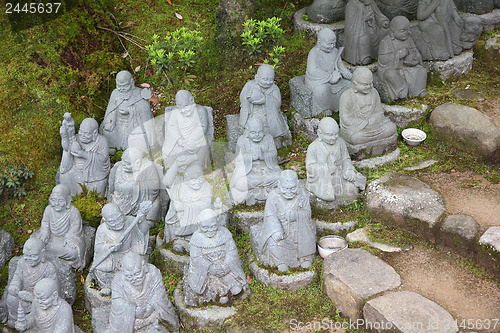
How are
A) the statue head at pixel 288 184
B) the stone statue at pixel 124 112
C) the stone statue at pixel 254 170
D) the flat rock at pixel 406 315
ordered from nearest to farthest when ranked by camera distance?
1. the flat rock at pixel 406 315
2. the statue head at pixel 288 184
3. the stone statue at pixel 254 170
4. the stone statue at pixel 124 112

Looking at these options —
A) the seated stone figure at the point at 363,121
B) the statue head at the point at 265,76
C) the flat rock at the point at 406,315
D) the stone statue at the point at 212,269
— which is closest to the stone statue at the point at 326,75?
the seated stone figure at the point at 363,121

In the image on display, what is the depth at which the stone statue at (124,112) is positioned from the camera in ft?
35.1

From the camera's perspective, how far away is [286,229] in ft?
27.5

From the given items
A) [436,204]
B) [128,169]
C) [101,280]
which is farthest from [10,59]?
[436,204]

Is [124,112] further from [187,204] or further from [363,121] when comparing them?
[363,121]

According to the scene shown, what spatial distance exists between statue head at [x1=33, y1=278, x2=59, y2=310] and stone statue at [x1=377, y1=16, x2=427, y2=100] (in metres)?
6.73

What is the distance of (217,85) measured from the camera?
1238cm

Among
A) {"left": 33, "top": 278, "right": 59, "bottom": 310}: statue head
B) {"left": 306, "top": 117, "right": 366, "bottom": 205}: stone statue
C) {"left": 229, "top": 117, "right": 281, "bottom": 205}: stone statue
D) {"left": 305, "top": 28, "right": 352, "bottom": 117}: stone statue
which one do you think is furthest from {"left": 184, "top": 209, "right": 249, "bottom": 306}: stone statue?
{"left": 305, "top": 28, "right": 352, "bottom": 117}: stone statue

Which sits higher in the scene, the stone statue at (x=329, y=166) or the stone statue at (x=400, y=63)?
the stone statue at (x=400, y=63)

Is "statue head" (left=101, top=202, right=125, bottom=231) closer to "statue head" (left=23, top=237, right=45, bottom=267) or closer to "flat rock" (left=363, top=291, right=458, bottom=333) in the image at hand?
"statue head" (left=23, top=237, right=45, bottom=267)

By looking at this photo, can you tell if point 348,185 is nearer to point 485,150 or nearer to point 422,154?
point 422,154

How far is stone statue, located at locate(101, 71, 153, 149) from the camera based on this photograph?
10.7 meters

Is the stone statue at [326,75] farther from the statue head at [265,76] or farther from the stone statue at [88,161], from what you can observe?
the stone statue at [88,161]

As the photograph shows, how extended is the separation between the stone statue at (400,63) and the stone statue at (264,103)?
85.3 inches
